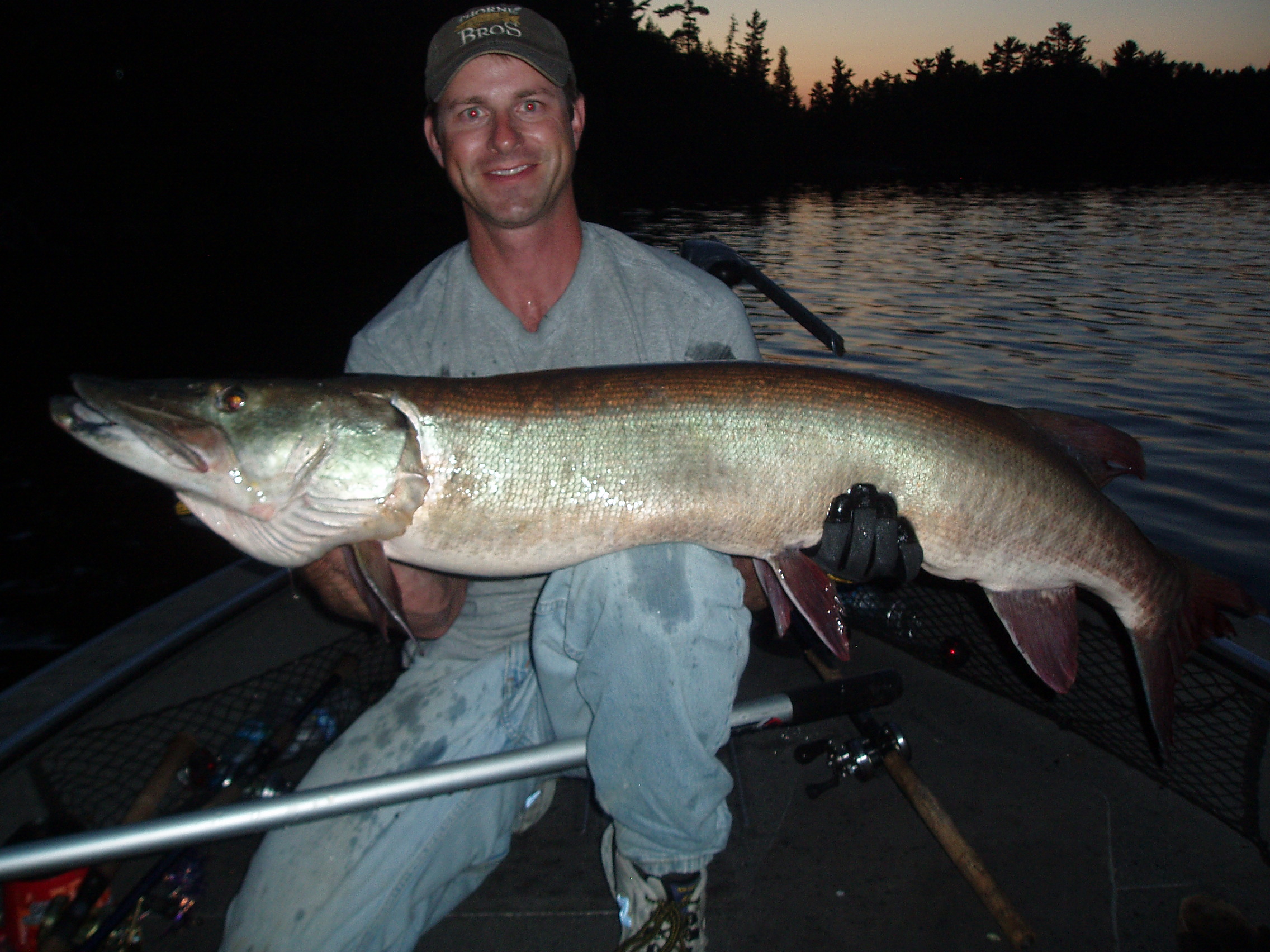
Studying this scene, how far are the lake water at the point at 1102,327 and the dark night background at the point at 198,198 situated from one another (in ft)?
27.4

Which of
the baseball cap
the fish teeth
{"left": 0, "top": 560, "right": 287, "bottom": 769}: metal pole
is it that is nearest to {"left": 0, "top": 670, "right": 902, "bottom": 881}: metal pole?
{"left": 0, "top": 560, "right": 287, "bottom": 769}: metal pole

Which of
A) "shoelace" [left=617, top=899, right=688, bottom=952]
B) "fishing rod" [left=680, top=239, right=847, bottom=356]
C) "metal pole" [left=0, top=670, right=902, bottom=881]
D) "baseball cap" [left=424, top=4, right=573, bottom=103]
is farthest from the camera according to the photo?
"fishing rod" [left=680, top=239, right=847, bottom=356]

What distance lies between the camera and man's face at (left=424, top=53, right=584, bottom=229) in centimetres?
295

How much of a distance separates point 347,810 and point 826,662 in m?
2.12

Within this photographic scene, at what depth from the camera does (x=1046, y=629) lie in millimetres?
2795

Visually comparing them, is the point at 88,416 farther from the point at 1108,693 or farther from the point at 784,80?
the point at 784,80

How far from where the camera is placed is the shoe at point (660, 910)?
222 centimetres

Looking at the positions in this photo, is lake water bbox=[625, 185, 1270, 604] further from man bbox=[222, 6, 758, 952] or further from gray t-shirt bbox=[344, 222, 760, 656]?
man bbox=[222, 6, 758, 952]

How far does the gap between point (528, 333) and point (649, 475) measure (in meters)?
0.81

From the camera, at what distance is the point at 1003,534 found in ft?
8.61

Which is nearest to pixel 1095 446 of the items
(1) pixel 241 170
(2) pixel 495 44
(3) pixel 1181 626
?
(3) pixel 1181 626

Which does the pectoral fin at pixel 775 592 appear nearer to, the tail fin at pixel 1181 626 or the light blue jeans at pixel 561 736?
the light blue jeans at pixel 561 736


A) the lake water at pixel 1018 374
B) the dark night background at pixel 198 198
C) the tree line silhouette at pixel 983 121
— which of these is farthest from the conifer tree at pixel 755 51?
the lake water at pixel 1018 374

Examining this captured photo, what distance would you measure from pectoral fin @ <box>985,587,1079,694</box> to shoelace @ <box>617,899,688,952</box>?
1.47 metres
